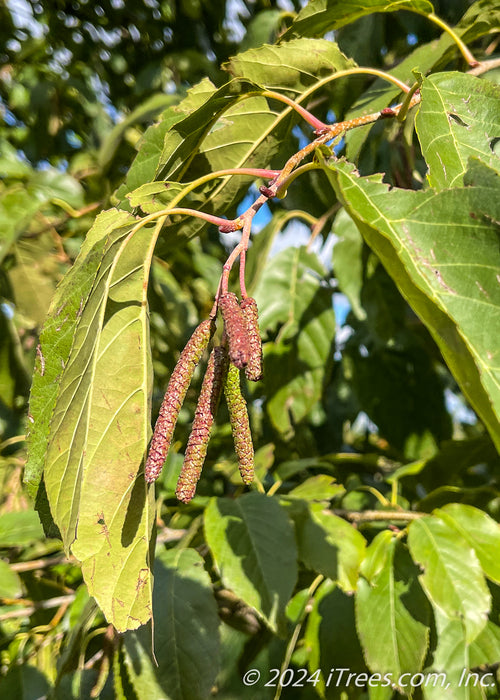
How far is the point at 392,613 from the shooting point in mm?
1085

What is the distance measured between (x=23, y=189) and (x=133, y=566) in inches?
75.8

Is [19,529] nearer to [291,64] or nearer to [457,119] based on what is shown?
[291,64]

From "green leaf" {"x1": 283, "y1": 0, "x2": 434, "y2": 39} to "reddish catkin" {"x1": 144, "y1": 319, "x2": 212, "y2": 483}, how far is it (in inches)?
26.3

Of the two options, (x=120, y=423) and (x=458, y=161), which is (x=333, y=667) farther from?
(x=458, y=161)

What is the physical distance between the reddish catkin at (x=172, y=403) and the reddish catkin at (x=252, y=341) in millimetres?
52

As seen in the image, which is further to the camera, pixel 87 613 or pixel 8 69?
pixel 8 69

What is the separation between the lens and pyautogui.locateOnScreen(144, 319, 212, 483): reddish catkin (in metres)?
0.67

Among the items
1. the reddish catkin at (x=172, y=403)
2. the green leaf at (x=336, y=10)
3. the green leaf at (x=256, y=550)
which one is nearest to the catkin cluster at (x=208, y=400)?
the reddish catkin at (x=172, y=403)

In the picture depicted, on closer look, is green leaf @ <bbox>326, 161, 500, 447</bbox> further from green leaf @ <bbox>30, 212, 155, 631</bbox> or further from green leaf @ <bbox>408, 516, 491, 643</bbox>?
green leaf @ <bbox>408, 516, 491, 643</bbox>

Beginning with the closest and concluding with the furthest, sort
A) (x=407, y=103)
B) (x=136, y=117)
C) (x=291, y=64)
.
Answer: (x=407, y=103) → (x=291, y=64) → (x=136, y=117)

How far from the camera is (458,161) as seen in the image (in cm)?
77

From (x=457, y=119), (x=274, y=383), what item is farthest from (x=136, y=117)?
(x=457, y=119)

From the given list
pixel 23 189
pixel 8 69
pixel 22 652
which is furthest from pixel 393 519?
pixel 8 69

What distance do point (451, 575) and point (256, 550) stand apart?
1.15 feet
